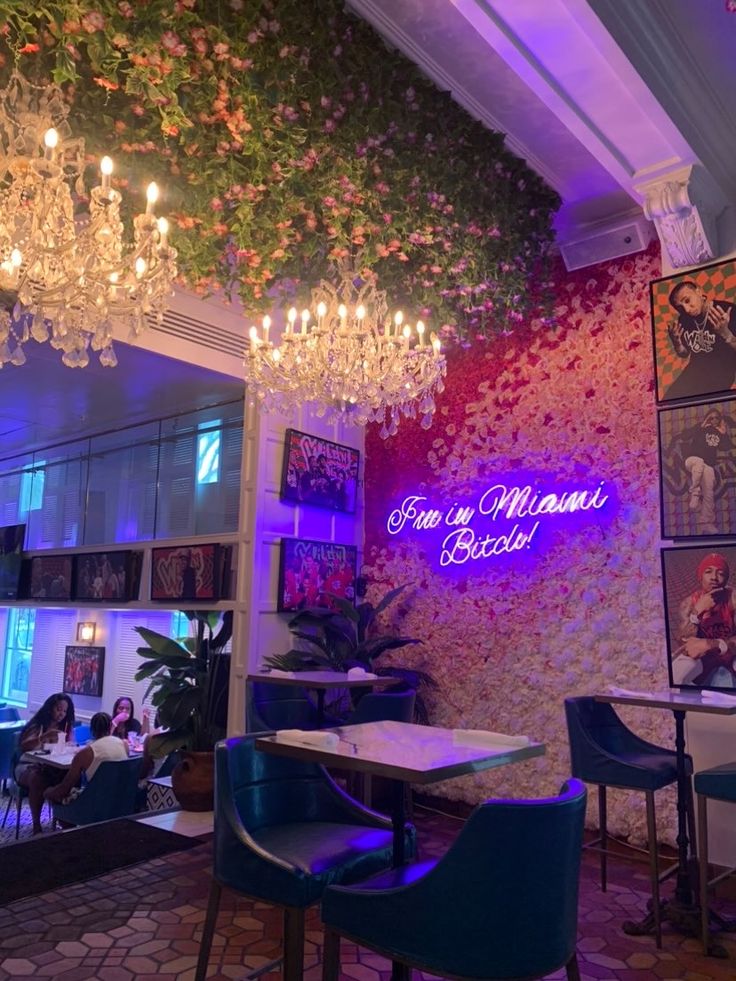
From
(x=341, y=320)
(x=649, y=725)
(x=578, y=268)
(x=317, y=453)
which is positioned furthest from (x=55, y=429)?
(x=649, y=725)

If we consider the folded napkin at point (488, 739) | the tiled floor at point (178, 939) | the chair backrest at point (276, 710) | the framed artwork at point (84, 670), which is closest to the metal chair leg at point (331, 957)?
the folded napkin at point (488, 739)

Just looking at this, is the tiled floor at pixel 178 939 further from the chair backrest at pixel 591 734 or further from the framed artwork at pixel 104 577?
the framed artwork at pixel 104 577

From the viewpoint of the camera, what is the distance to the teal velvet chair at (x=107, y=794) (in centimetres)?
553

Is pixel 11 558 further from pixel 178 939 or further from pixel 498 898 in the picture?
pixel 498 898

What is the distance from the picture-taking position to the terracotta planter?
17.7 feet

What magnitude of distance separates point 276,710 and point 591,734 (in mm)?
1991

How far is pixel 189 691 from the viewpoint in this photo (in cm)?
576

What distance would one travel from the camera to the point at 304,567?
6.16 m

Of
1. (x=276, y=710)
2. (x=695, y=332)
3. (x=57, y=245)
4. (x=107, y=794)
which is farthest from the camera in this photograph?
(x=107, y=794)

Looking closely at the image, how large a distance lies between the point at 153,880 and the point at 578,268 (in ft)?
15.7

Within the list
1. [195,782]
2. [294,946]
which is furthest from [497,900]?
[195,782]

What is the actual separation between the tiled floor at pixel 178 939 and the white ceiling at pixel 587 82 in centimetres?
344

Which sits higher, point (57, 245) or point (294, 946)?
point (57, 245)

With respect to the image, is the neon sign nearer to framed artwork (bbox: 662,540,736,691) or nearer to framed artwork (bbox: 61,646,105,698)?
framed artwork (bbox: 662,540,736,691)
